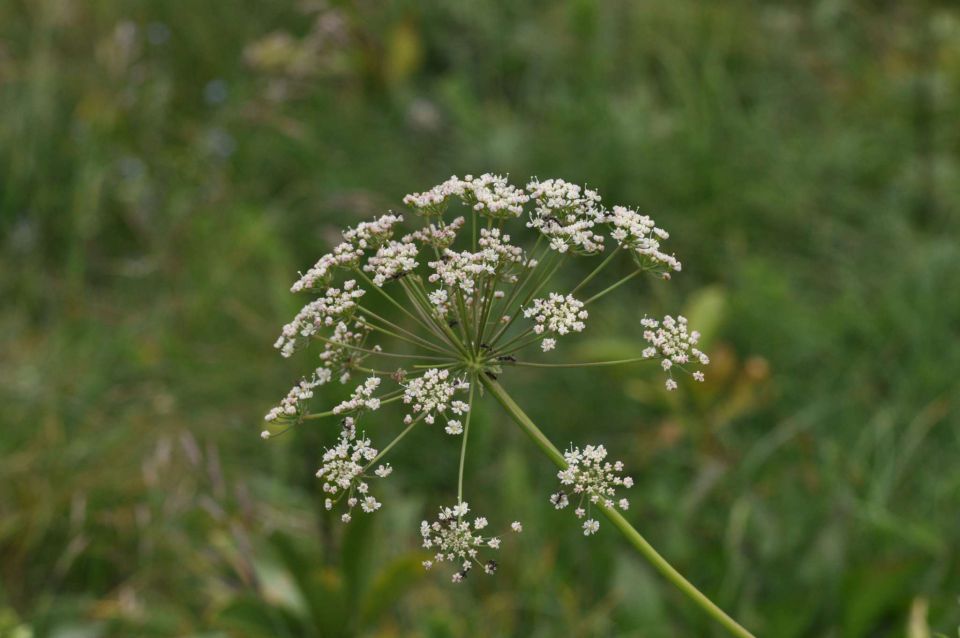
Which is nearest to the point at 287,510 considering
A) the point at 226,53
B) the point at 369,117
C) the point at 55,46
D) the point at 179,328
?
the point at 179,328

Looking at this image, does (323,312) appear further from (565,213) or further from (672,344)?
(672,344)

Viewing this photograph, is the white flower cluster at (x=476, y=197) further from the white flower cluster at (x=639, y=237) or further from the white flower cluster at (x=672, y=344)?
the white flower cluster at (x=672, y=344)

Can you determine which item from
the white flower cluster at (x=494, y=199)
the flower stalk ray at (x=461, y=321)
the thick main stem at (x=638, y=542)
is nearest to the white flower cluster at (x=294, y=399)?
the flower stalk ray at (x=461, y=321)

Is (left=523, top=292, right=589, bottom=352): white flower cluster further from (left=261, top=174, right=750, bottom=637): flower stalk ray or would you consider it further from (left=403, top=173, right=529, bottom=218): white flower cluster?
(left=403, top=173, right=529, bottom=218): white flower cluster

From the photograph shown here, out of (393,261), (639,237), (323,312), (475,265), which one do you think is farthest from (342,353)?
(639,237)

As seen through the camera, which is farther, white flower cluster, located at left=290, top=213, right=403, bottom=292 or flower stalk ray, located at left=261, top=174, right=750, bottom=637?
white flower cluster, located at left=290, top=213, right=403, bottom=292

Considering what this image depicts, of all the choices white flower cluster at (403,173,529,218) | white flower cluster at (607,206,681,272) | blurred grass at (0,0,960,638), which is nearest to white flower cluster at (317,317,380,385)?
white flower cluster at (403,173,529,218)
